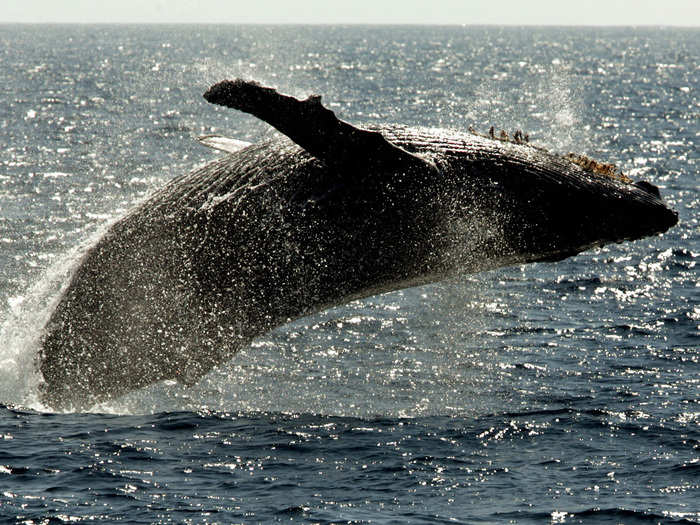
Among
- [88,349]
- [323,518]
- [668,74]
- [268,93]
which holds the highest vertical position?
[668,74]

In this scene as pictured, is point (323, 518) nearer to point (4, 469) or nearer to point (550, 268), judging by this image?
point (4, 469)

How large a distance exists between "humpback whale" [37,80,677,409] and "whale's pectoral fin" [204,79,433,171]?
0.07 ft

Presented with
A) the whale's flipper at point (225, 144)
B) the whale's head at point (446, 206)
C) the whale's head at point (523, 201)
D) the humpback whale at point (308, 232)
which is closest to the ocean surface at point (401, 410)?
the humpback whale at point (308, 232)

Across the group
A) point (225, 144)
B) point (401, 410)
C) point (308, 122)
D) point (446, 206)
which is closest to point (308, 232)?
point (308, 122)

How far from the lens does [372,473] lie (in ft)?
42.9

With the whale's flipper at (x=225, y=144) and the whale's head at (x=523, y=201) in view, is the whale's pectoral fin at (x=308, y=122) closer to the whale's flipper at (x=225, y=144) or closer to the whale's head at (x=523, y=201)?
the whale's head at (x=523, y=201)

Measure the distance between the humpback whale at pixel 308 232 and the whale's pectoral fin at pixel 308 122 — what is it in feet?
0.07

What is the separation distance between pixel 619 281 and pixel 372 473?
15.5m

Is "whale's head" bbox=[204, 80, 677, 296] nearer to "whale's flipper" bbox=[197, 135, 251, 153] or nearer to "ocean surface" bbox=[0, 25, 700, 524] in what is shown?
"whale's flipper" bbox=[197, 135, 251, 153]

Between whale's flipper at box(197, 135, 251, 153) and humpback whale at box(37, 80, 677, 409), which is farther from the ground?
whale's flipper at box(197, 135, 251, 153)

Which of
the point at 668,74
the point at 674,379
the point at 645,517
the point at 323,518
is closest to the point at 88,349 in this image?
the point at 323,518

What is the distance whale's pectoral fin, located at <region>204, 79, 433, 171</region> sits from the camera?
11.0 meters

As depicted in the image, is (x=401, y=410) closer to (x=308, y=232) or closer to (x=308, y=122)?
(x=308, y=232)

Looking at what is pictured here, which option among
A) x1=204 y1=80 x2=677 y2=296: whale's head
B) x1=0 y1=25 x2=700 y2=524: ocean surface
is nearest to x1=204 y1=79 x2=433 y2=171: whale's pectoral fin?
x1=204 y1=80 x2=677 y2=296: whale's head
